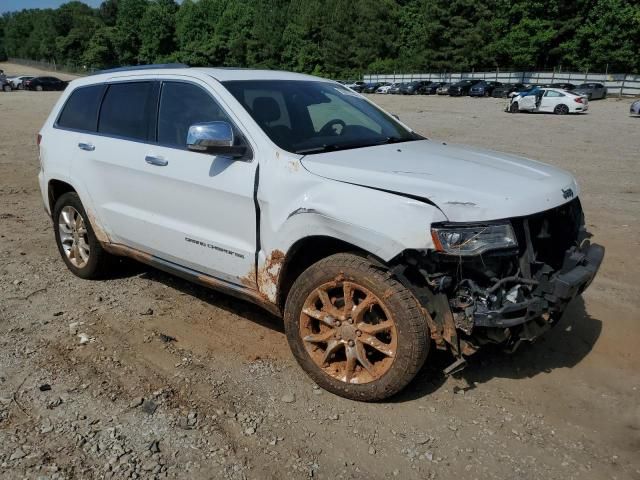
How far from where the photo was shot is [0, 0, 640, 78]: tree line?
186 ft

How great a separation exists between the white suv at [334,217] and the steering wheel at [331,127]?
Answer: 2 centimetres

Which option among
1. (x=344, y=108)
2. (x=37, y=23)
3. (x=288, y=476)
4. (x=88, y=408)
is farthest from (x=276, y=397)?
(x=37, y=23)

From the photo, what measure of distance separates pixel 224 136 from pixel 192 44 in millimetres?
114748

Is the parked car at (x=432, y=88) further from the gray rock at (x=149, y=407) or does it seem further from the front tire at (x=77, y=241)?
the gray rock at (x=149, y=407)

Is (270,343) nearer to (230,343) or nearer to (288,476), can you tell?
(230,343)

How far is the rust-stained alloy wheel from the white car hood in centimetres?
62

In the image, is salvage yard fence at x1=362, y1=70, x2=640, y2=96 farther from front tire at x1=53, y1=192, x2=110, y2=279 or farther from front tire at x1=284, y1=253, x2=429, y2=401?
front tire at x1=284, y1=253, x2=429, y2=401

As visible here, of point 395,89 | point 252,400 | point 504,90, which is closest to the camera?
point 252,400

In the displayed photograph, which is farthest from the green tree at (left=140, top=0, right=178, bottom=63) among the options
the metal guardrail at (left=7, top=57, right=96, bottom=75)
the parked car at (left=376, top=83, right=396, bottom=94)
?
the parked car at (left=376, top=83, right=396, bottom=94)

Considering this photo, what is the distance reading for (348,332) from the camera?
10.9 feet

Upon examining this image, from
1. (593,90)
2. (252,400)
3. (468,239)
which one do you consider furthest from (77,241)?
(593,90)

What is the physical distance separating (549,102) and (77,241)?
27.5 m

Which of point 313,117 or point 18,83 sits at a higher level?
point 313,117

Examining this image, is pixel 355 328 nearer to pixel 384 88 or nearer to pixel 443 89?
pixel 443 89
